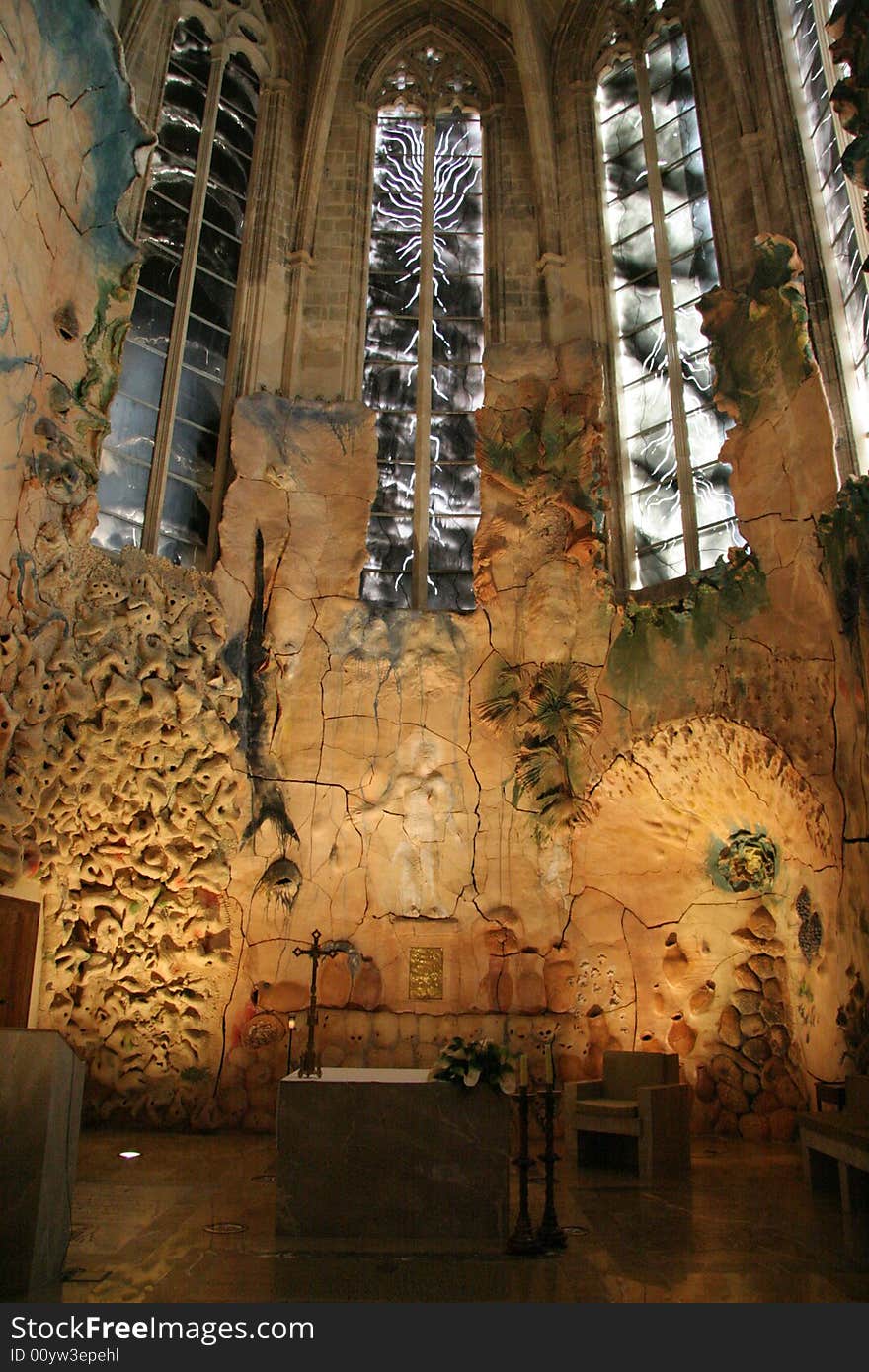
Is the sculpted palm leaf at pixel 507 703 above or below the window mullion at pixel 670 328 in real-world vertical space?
below

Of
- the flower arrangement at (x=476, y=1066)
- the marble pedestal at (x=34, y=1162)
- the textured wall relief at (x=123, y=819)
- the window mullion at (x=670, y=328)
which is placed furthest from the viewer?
the window mullion at (x=670, y=328)

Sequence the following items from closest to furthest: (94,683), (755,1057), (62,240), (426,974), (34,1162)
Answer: (34,1162) < (62,240) < (94,683) < (755,1057) < (426,974)

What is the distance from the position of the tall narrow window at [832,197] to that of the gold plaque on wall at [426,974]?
16.7 ft

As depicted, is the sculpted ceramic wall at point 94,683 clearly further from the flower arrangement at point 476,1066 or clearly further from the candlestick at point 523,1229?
the candlestick at point 523,1229

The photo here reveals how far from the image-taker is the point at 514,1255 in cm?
414

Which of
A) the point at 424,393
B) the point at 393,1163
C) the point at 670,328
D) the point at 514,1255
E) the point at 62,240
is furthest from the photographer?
the point at 424,393

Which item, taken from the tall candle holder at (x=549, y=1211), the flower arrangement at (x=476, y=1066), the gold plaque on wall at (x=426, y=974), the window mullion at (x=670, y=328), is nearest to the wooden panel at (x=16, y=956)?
the gold plaque on wall at (x=426, y=974)

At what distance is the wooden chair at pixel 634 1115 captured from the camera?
6117 mm

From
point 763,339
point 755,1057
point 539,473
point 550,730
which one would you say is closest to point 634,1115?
point 755,1057

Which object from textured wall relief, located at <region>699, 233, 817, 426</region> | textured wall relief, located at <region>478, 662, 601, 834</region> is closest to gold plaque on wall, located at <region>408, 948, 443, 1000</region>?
textured wall relief, located at <region>478, 662, 601, 834</region>

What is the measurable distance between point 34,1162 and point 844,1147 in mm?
3790

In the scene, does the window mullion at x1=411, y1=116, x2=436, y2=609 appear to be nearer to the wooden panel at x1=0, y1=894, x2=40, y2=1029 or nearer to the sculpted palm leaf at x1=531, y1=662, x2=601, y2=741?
the sculpted palm leaf at x1=531, y1=662, x2=601, y2=741

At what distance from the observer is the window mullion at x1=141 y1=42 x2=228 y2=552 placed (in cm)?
930

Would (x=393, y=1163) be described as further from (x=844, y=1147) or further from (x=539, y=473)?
(x=539, y=473)
